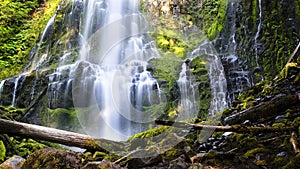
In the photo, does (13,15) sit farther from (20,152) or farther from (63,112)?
(20,152)

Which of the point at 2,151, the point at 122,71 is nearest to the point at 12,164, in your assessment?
the point at 2,151

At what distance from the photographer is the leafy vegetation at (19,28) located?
12.8m

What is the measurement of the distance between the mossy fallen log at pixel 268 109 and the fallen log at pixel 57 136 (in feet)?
5.57

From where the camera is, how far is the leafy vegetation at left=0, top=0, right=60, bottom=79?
42.1ft

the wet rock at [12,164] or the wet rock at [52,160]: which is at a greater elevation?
the wet rock at [52,160]

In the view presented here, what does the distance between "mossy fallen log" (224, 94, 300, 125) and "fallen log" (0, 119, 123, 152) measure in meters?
1.70

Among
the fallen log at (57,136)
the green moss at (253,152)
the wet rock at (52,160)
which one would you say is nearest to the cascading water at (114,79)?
the fallen log at (57,136)

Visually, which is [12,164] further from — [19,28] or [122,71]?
[19,28]

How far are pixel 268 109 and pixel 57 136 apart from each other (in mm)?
2826

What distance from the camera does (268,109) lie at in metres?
3.64

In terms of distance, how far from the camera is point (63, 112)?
9.80 meters

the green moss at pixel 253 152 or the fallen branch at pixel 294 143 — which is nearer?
the fallen branch at pixel 294 143

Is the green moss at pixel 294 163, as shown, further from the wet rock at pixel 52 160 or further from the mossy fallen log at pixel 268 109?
the wet rock at pixel 52 160

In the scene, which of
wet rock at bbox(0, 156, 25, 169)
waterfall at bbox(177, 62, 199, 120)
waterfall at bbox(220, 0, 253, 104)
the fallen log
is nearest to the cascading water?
waterfall at bbox(177, 62, 199, 120)
